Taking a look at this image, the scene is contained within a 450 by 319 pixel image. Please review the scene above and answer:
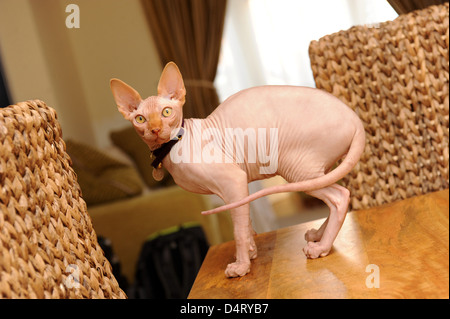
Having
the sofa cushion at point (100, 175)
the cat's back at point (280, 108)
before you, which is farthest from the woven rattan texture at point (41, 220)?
the sofa cushion at point (100, 175)

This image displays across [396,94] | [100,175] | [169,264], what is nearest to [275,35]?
[100,175]

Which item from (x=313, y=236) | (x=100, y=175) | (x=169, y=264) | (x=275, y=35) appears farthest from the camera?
(x=275, y=35)

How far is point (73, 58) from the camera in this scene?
8.14 ft

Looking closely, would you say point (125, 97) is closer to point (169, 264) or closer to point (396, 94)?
point (396, 94)

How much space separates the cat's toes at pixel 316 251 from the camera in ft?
1.98

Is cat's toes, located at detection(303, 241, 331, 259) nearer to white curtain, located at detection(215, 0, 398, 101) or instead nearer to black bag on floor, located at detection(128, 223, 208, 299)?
black bag on floor, located at detection(128, 223, 208, 299)

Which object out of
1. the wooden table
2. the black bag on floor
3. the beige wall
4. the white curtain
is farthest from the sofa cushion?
the wooden table

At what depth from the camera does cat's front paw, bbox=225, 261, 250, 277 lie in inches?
23.8

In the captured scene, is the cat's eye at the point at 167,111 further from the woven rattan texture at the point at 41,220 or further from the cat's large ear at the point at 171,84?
the woven rattan texture at the point at 41,220

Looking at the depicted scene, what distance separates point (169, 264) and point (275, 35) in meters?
1.57

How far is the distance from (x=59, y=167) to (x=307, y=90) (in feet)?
1.11

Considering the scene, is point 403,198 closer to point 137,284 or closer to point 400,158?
point 400,158

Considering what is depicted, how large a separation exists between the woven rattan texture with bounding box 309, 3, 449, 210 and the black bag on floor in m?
1.03

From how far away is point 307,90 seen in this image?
596mm
